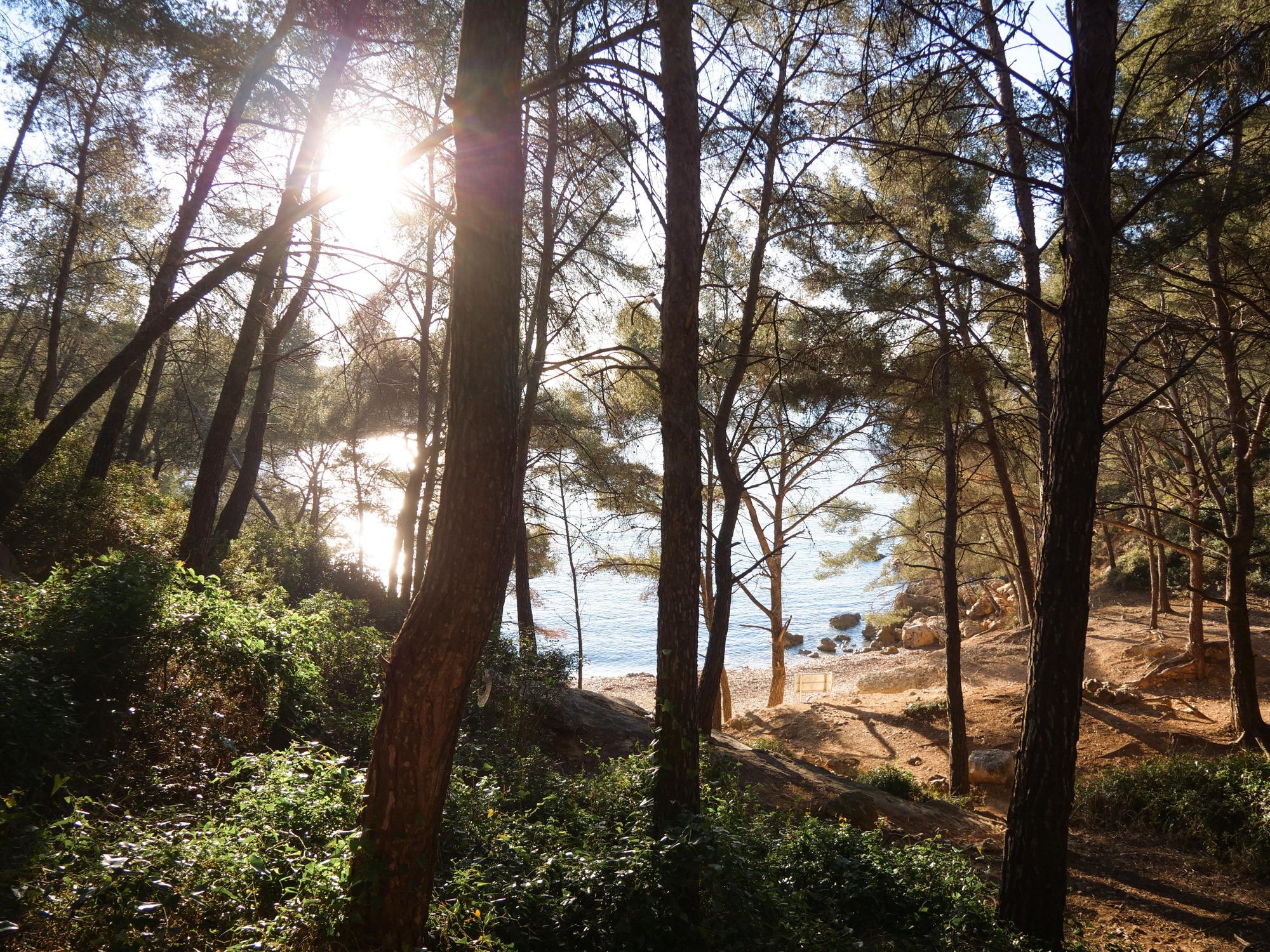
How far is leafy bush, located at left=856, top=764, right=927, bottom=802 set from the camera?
805cm

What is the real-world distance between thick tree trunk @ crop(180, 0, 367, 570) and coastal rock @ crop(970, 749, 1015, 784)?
10.2 meters

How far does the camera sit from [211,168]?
25.9 ft

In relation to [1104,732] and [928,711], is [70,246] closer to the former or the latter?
[928,711]

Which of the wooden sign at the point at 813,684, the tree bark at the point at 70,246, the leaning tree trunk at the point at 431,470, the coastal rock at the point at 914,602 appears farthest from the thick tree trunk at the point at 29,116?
the coastal rock at the point at 914,602

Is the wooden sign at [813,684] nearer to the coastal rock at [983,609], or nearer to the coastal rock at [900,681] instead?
the coastal rock at [900,681]

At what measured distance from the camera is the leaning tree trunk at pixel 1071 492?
3775 mm

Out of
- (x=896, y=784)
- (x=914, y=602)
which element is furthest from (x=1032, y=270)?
(x=914, y=602)

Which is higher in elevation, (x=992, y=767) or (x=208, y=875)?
(x=208, y=875)

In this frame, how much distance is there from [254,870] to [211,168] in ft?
26.6

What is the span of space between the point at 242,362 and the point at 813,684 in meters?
16.0

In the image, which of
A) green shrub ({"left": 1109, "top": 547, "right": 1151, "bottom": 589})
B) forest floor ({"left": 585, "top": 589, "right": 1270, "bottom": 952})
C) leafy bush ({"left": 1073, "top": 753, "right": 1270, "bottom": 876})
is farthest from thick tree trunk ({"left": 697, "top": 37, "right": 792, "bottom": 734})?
green shrub ({"left": 1109, "top": 547, "right": 1151, "bottom": 589})

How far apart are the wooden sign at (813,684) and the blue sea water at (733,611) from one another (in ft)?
8.07

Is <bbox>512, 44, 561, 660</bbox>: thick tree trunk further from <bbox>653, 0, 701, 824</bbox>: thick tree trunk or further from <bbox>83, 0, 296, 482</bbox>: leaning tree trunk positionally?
<bbox>83, 0, 296, 482</bbox>: leaning tree trunk

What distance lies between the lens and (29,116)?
1048 cm
